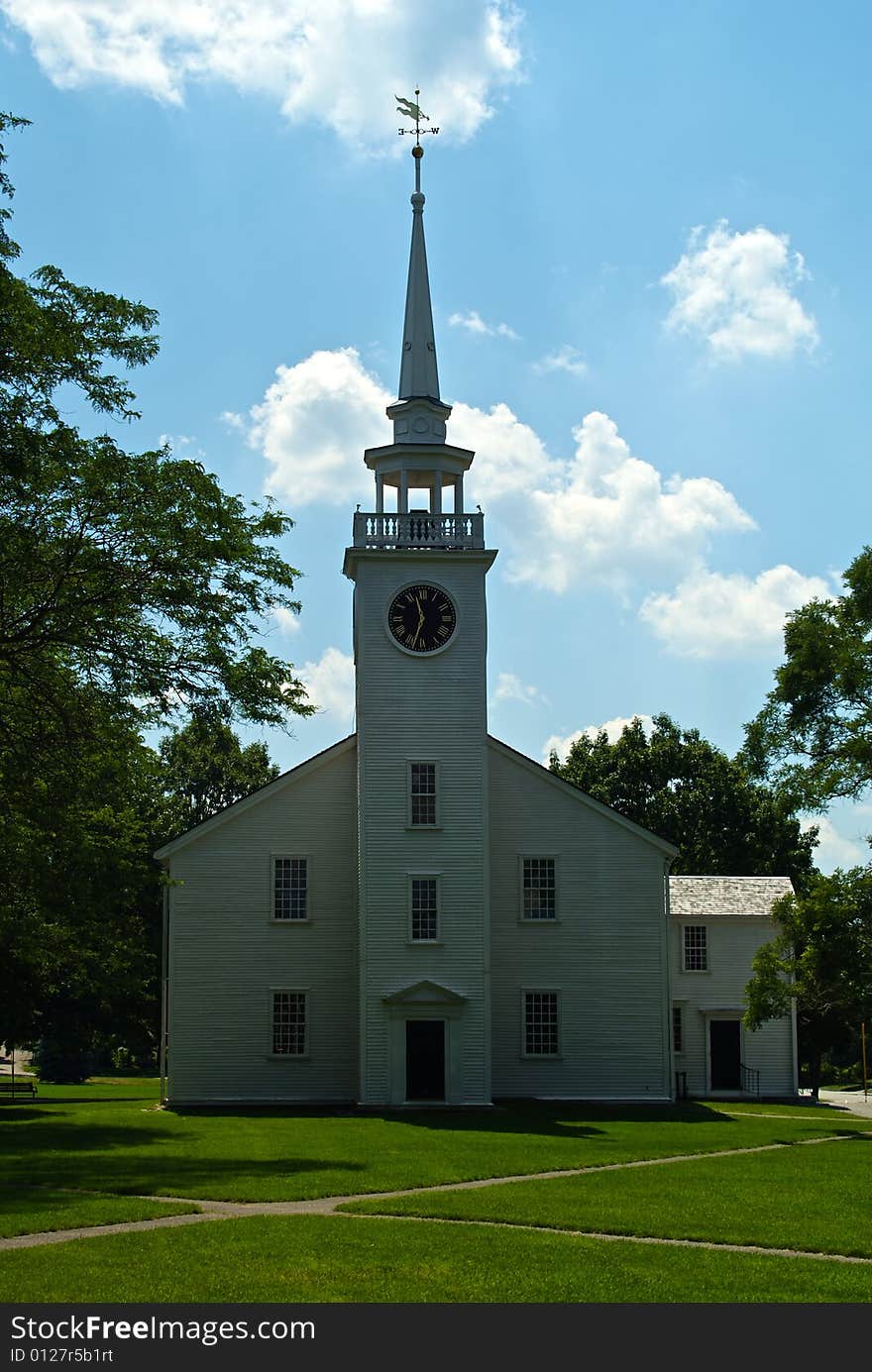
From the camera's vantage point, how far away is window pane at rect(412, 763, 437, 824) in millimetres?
39594

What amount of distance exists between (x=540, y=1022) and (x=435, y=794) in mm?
7465

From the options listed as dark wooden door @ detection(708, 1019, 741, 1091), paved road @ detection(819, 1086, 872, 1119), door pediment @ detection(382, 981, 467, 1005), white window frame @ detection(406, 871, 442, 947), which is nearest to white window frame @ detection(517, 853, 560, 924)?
white window frame @ detection(406, 871, 442, 947)

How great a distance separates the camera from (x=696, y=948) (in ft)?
166

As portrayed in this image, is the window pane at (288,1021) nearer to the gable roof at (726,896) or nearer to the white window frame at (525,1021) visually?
the white window frame at (525,1021)

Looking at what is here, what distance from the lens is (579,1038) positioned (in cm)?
4172

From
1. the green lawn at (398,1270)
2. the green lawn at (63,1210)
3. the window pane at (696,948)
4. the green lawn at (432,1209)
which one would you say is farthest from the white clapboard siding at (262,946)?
the green lawn at (398,1270)

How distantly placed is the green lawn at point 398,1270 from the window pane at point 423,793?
79.4ft

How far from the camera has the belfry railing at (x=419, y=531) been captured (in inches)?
1608

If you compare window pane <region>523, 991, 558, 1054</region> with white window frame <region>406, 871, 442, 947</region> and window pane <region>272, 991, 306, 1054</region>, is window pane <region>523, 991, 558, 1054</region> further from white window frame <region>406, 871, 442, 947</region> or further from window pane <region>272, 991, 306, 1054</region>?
window pane <region>272, 991, 306, 1054</region>

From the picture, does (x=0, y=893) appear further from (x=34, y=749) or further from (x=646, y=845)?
(x=646, y=845)

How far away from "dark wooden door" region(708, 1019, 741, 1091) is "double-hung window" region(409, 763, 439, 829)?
51.5 ft

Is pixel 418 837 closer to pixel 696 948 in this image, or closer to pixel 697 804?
pixel 696 948

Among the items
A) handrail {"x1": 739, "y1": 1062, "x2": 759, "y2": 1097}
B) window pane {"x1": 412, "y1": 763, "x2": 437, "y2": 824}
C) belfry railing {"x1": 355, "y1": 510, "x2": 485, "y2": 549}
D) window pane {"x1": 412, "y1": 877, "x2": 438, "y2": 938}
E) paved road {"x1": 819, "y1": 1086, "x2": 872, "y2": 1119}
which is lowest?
paved road {"x1": 819, "y1": 1086, "x2": 872, "y2": 1119}

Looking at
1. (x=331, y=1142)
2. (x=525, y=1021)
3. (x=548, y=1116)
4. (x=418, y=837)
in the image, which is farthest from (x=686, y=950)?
(x=331, y=1142)
